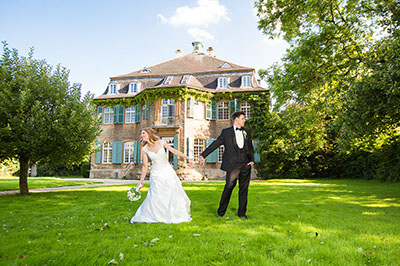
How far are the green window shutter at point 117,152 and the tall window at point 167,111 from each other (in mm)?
5088

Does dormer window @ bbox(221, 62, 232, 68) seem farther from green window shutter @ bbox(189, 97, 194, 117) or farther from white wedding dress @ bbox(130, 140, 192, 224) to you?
white wedding dress @ bbox(130, 140, 192, 224)

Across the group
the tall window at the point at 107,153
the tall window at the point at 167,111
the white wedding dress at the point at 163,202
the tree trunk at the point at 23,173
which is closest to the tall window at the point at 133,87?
the tall window at the point at 167,111

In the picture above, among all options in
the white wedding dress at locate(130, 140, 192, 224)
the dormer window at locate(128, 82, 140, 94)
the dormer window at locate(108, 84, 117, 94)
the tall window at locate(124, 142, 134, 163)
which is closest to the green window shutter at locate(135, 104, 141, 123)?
the dormer window at locate(128, 82, 140, 94)

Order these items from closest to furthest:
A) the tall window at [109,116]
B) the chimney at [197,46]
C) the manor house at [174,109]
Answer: the manor house at [174,109], the tall window at [109,116], the chimney at [197,46]

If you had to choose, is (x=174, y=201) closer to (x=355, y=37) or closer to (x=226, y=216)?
(x=226, y=216)

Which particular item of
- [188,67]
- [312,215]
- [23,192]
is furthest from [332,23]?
[188,67]

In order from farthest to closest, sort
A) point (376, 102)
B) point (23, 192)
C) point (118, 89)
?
point (118, 89) → point (23, 192) → point (376, 102)

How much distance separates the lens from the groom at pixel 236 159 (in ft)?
16.4

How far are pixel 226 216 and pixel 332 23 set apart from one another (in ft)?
28.3

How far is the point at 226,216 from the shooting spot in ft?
16.5

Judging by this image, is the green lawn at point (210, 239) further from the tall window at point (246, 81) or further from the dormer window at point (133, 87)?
the dormer window at point (133, 87)

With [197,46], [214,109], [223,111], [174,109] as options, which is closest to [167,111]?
[174,109]

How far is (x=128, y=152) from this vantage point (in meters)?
23.4

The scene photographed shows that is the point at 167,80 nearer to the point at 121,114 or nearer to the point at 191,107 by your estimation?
the point at 191,107
